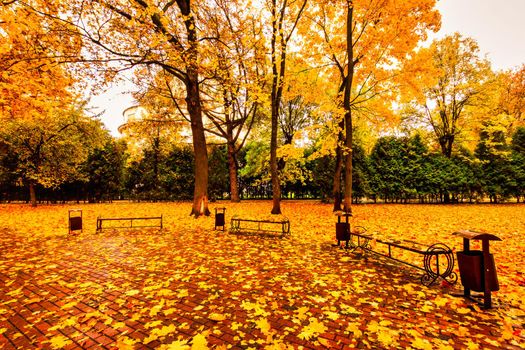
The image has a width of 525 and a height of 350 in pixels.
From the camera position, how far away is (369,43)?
14344 millimetres

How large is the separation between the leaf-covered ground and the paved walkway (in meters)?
0.02

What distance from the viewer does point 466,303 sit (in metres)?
4.30

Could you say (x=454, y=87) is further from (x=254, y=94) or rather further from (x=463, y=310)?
(x=463, y=310)

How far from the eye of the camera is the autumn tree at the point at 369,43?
42.2ft

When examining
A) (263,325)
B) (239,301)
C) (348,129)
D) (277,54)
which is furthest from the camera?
(277,54)

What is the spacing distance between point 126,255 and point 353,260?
21.0ft

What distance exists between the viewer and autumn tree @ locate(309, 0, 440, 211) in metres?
12.9

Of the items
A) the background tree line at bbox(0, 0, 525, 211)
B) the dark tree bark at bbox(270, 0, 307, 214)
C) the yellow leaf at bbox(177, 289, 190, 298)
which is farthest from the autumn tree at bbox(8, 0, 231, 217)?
the yellow leaf at bbox(177, 289, 190, 298)

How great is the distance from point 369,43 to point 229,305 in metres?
15.5

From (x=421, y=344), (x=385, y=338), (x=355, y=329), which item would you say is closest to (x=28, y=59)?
(x=355, y=329)

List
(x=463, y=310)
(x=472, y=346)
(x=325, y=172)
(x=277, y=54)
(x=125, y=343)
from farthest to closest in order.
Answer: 1. (x=325, y=172)
2. (x=277, y=54)
3. (x=463, y=310)
4. (x=125, y=343)
5. (x=472, y=346)

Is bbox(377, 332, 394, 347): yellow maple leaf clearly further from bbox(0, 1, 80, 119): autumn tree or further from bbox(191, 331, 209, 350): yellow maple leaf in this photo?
bbox(0, 1, 80, 119): autumn tree

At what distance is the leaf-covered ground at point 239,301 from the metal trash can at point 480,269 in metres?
0.32

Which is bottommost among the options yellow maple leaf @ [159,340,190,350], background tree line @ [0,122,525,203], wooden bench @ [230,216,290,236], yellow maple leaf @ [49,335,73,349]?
yellow maple leaf @ [49,335,73,349]
